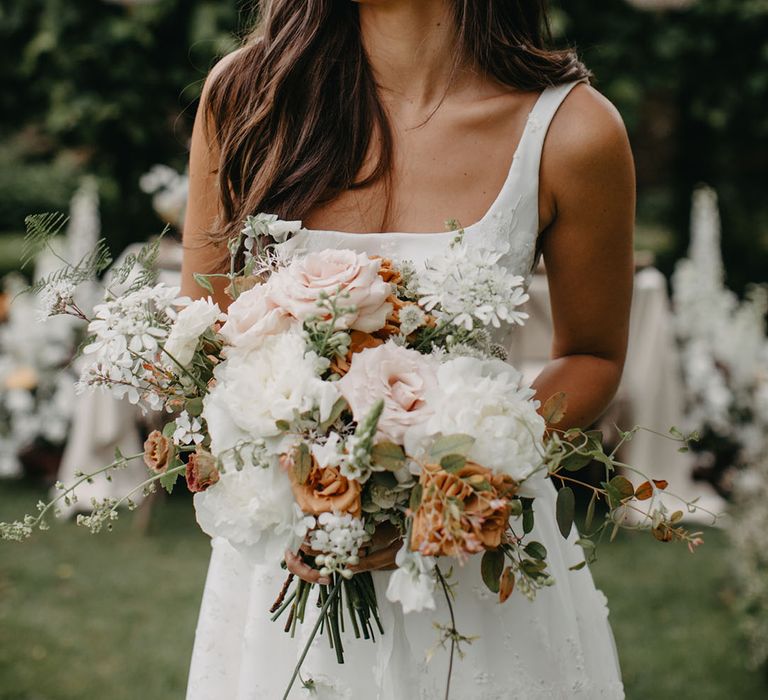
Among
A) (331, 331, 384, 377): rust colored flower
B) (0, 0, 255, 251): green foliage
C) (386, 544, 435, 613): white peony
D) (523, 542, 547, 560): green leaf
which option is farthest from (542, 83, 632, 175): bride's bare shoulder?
(0, 0, 255, 251): green foliage

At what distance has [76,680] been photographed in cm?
388

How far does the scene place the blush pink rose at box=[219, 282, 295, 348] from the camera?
1348 millimetres

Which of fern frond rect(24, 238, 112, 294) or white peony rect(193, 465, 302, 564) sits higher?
fern frond rect(24, 238, 112, 294)

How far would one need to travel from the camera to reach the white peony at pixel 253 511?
1.33 meters

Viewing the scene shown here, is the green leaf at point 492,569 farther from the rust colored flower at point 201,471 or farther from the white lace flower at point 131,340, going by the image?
the white lace flower at point 131,340

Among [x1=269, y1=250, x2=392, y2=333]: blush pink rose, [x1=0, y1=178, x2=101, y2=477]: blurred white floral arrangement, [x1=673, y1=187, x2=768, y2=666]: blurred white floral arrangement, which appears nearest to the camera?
[x1=269, y1=250, x2=392, y2=333]: blush pink rose

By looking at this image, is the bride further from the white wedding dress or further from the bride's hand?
the bride's hand

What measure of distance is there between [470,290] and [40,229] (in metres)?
0.66

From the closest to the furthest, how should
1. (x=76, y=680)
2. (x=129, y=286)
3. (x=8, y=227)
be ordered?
(x=129, y=286) < (x=76, y=680) < (x=8, y=227)

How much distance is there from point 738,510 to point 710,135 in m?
5.35

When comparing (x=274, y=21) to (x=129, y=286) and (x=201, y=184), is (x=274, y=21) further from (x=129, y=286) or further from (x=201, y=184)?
(x=129, y=286)

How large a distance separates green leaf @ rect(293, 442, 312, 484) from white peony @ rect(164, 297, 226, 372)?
0.23 m

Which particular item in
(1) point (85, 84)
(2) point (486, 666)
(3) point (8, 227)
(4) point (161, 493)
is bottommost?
(3) point (8, 227)

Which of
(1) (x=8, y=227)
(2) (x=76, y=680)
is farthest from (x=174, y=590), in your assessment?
(1) (x=8, y=227)
